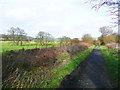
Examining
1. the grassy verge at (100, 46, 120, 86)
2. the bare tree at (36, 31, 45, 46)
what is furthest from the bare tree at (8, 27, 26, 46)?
the grassy verge at (100, 46, 120, 86)

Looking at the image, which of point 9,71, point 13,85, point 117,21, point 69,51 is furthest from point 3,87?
point 69,51

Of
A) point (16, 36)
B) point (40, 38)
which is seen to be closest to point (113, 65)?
point (40, 38)

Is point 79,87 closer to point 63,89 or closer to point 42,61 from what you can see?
point 63,89

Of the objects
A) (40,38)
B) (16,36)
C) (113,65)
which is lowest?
(113,65)

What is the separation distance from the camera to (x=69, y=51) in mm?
17812

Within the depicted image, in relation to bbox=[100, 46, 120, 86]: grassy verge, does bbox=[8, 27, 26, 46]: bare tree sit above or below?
above

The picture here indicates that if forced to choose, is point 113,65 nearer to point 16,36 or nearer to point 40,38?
point 40,38

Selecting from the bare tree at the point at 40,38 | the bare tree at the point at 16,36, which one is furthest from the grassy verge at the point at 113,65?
the bare tree at the point at 16,36

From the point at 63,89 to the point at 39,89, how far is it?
1090mm

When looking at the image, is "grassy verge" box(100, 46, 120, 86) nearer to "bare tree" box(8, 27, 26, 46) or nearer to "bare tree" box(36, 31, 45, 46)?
"bare tree" box(36, 31, 45, 46)

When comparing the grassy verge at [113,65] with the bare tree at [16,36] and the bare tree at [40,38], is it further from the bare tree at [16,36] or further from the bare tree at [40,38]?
the bare tree at [16,36]

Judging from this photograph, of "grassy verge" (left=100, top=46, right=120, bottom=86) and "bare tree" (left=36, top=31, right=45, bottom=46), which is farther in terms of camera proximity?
"bare tree" (left=36, top=31, right=45, bottom=46)

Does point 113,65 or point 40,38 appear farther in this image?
point 40,38

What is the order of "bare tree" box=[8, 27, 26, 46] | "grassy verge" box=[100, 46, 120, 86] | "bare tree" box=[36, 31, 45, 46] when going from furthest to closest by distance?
"bare tree" box=[36, 31, 45, 46] → "bare tree" box=[8, 27, 26, 46] → "grassy verge" box=[100, 46, 120, 86]
